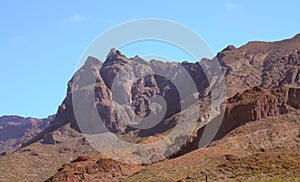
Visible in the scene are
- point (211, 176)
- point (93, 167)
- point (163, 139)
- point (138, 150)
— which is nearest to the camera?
point (211, 176)

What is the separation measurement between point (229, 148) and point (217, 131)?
63.9 feet

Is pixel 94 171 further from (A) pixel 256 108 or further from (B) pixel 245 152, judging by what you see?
(A) pixel 256 108

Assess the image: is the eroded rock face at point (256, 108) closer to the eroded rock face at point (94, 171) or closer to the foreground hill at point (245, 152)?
the foreground hill at point (245, 152)

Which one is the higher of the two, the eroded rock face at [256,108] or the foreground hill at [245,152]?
the eroded rock face at [256,108]

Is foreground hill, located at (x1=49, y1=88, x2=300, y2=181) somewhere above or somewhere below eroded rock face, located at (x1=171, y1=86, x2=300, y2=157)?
below

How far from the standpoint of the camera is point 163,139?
148m

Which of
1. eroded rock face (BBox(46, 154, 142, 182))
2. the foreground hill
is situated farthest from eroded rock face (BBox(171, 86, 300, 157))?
eroded rock face (BBox(46, 154, 142, 182))

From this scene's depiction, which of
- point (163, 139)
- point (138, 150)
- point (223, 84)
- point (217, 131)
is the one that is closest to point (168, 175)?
point (217, 131)

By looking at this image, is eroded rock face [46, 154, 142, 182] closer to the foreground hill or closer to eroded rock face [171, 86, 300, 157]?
the foreground hill

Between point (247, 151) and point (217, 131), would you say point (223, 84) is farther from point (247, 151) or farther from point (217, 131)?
point (247, 151)

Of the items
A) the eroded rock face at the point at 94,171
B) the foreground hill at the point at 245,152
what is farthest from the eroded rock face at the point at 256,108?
the eroded rock face at the point at 94,171

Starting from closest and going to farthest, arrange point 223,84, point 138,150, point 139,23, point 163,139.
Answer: point 139,23 → point 138,150 → point 163,139 → point 223,84

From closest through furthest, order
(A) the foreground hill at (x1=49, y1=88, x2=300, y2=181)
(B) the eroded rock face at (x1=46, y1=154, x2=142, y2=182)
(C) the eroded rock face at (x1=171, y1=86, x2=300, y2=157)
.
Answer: (A) the foreground hill at (x1=49, y1=88, x2=300, y2=181)
(B) the eroded rock face at (x1=46, y1=154, x2=142, y2=182)
(C) the eroded rock face at (x1=171, y1=86, x2=300, y2=157)

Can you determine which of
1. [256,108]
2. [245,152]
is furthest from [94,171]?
[256,108]
